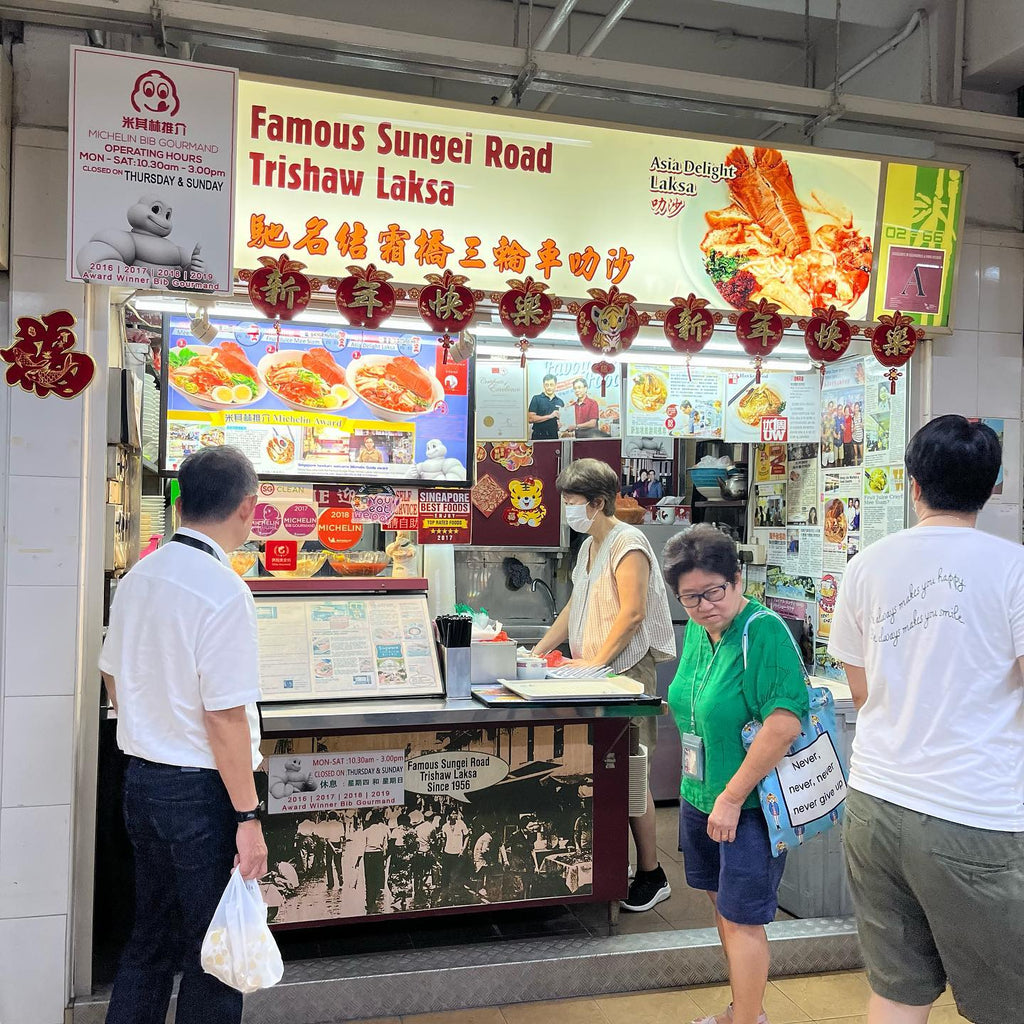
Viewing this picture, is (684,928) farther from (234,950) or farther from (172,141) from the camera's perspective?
(172,141)

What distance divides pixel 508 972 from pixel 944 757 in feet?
6.77

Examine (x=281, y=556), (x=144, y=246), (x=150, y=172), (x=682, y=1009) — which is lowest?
(x=682, y=1009)

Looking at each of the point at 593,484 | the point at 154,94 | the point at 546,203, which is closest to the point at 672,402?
the point at 593,484

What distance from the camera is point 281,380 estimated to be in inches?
178

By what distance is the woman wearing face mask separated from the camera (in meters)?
4.46

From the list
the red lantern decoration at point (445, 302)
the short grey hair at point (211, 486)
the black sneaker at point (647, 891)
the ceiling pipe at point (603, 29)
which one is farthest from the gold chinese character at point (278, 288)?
the black sneaker at point (647, 891)

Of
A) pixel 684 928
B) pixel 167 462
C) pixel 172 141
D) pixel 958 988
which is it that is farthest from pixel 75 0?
pixel 684 928

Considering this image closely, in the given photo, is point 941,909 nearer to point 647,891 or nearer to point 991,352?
point 647,891

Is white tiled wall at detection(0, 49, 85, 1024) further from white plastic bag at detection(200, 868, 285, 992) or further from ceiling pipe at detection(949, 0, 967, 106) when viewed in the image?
ceiling pipe at detection(949, 0, 967, 106)

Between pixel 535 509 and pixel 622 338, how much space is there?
2576mm

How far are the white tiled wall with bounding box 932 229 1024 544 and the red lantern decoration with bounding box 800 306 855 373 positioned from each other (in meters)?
0.56

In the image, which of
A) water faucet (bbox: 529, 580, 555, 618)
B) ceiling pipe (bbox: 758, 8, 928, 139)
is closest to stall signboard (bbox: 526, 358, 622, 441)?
water faucet (bbox: 529, 580, 555, 618)

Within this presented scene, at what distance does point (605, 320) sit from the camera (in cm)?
381

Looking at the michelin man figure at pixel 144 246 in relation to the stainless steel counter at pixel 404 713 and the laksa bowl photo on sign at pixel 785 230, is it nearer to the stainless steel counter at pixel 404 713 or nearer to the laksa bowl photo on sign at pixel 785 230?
the stainless steel counter at pixel 404 713
